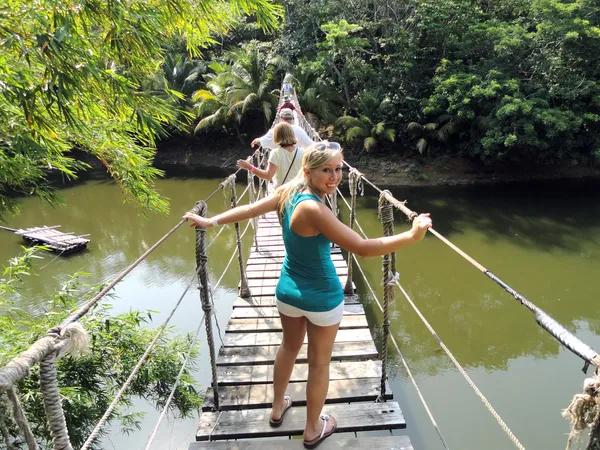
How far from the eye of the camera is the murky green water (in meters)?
3.11

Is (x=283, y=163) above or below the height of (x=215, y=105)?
below

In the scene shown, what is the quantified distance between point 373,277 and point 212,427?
13.0 ft

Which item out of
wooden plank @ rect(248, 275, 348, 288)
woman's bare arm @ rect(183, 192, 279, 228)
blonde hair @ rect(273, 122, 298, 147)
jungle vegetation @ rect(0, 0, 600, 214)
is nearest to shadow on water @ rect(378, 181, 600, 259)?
jungle vegetation @ rect(0, 0, 600, 214)

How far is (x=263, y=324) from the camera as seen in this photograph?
2371 mm

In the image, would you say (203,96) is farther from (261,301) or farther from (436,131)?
(261,301)

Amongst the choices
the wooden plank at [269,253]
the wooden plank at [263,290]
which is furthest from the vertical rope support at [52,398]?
the wooden plank at [269,253]

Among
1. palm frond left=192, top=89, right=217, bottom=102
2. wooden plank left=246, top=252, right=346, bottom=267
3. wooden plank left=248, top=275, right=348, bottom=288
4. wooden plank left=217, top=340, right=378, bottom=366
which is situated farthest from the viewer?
palm frond left=192, top=89, right=217, bottom=102

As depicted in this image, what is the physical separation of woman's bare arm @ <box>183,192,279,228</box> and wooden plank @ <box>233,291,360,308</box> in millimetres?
1253

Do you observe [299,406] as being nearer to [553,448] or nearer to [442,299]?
[553,448]

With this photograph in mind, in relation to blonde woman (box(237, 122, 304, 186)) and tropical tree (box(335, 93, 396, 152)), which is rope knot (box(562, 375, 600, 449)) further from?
tropical tree (box(335, 93, 396, 152))

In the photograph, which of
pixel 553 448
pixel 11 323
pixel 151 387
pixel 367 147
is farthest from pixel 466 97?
pixel 11 323

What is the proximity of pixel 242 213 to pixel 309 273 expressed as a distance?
0.32 meters

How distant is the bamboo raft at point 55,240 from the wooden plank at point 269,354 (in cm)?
506

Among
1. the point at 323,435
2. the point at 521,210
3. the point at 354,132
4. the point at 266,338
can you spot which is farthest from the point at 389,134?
the point at 323,435
